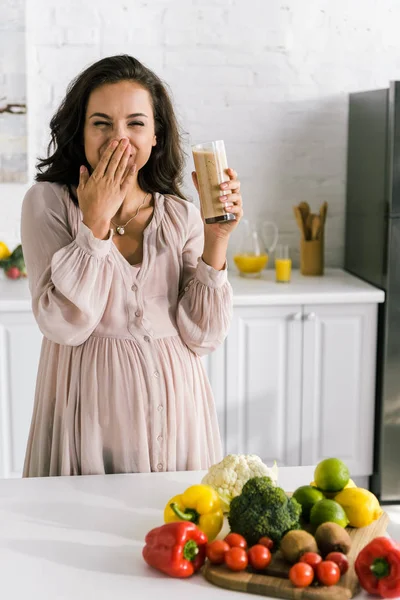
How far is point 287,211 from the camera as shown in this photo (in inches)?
153

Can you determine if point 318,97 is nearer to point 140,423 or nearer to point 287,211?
point 287,211

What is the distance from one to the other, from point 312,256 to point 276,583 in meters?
2.58

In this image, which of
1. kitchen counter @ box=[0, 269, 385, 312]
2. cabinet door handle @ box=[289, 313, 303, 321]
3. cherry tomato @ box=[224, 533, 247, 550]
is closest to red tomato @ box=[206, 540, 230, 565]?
cherry tomato @ box=[224, 533, 247, 550]

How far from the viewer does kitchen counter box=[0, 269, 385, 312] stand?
10.7ft

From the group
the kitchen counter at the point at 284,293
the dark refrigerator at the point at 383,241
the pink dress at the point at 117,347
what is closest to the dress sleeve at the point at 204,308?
the pink dress at the point at 117,347

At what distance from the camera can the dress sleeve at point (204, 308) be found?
1.92m

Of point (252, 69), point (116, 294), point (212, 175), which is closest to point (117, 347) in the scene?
point (116, 294)

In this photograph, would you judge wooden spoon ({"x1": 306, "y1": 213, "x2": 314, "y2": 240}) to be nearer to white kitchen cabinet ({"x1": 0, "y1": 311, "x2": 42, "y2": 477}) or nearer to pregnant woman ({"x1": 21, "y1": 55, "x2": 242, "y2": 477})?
white kitchen cabinet ({"x1": 0, "y1": 311, "x2": 42, "y2": 477})

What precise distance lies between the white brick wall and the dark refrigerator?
217mm

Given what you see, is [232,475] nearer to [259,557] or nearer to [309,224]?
[259,557]

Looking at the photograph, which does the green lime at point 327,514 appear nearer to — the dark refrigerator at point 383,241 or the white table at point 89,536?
the white table at point 89,536

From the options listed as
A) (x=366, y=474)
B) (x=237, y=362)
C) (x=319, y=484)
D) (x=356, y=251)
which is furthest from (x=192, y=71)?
(x=319, y=484)

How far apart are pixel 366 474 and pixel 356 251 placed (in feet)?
3.29

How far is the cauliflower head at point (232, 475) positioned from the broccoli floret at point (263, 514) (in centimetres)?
14
